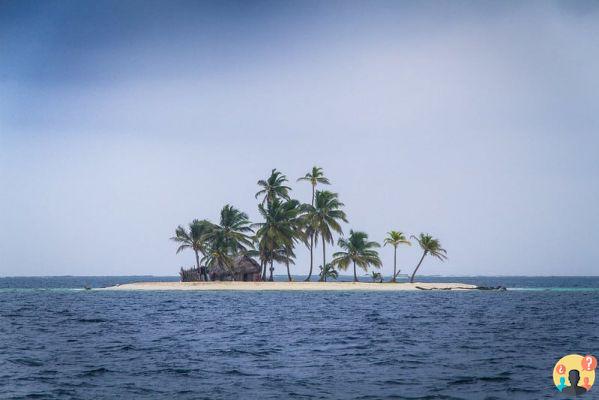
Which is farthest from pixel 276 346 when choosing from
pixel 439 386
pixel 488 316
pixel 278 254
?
pixel 278 254

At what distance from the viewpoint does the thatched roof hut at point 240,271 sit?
93.2m

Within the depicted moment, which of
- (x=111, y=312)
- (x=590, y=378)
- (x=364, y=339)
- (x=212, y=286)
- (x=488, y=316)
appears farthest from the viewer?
(x=212, y=286)

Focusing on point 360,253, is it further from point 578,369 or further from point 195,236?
point 578,369

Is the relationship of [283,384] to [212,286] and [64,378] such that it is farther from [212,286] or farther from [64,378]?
[212,286]

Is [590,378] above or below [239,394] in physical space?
above

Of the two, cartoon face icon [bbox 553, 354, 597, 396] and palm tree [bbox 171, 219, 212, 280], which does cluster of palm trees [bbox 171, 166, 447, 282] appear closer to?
palm tree [bbox 171, 219, 212, 280]

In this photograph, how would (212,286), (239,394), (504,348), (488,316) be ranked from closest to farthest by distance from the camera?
(239,394) < (504,348) < (488,316) < (212,286)

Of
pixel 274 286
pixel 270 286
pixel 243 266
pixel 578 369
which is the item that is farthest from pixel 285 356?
pixel 243 266

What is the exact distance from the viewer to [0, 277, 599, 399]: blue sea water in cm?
1762

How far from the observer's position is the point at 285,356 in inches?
939

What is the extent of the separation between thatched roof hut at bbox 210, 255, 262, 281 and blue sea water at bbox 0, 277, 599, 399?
167ft

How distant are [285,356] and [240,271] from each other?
230 feet

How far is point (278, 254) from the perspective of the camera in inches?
3659

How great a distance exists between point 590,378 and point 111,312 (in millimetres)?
40598
